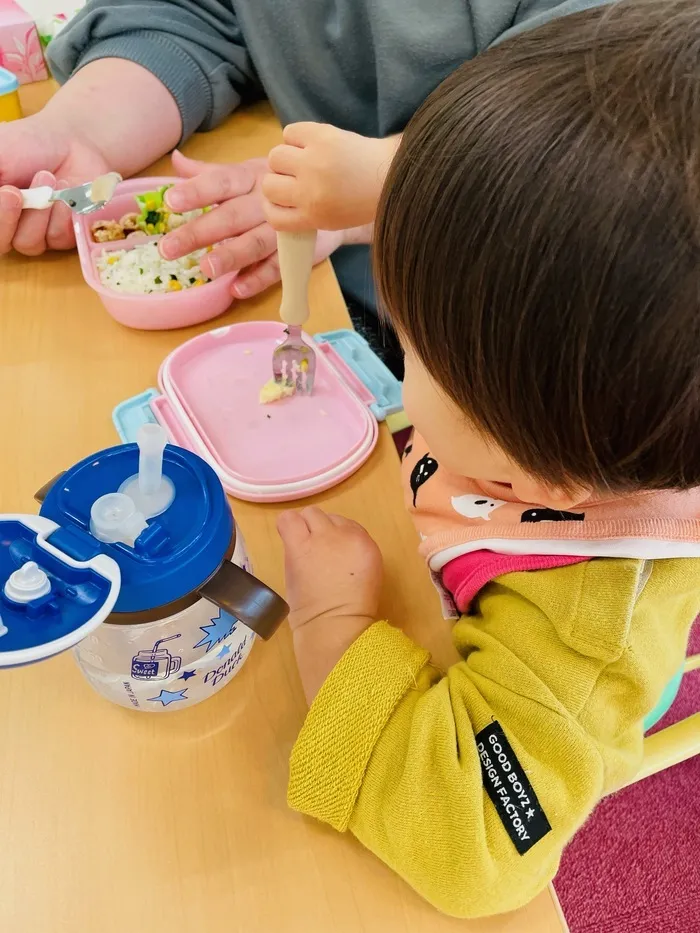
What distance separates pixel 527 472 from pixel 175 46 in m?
0.78

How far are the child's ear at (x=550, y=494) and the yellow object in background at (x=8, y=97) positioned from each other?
31.7 inches

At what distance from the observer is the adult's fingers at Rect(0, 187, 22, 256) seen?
71 cm

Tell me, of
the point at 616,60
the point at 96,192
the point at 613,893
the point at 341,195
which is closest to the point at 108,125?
the point at 96,192

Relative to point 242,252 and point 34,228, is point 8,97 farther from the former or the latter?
point 242,252

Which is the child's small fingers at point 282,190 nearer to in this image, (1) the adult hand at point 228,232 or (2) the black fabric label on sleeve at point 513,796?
(1) the adult hand at point 228,232

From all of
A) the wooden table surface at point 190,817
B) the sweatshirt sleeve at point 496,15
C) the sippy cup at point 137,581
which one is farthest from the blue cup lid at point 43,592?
the sweatshirt sleeve at point 496,15

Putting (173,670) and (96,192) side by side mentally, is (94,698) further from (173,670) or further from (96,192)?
(96,192)

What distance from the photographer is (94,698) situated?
0.45 metres

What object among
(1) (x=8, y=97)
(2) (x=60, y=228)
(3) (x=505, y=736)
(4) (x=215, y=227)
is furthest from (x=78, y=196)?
(3) (x=505, y=736)

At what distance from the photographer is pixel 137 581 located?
36cm

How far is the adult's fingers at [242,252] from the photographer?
685 mm

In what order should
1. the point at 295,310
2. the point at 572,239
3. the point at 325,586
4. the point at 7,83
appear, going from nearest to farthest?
the point at 572,239, the point at 325,586, the point at 295,310, the point at 7,83

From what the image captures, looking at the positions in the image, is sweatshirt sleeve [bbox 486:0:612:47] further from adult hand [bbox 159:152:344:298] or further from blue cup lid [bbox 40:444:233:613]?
blue cup lid [bbox 40:444:233:613]

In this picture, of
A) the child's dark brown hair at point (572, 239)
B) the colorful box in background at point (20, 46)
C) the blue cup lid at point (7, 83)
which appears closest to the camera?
the child's dark brown hair at point (572, 239)
